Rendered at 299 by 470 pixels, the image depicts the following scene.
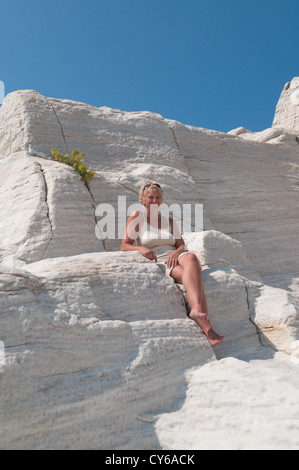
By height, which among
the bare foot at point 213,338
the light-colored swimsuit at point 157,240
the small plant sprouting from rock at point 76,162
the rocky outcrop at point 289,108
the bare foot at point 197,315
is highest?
the rocky outcrop at point 289,108

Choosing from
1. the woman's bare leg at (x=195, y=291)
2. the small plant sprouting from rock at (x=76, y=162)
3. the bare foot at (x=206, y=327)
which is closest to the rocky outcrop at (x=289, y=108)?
the small plant sprouting from rock at (x=76, y=162)

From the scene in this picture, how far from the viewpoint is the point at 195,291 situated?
14.1 feet

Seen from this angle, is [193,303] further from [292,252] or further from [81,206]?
[292,252]

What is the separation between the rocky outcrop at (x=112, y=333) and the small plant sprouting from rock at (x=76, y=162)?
190mm

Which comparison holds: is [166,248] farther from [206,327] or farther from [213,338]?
[213,338]

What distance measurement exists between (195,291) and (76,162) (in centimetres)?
434

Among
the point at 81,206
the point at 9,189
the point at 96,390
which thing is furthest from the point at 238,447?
the point at 9,189

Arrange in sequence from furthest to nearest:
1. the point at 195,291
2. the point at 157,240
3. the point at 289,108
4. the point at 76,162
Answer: the point at 289,108
the point at 76,162
the point at 157,240
the point at 195,291

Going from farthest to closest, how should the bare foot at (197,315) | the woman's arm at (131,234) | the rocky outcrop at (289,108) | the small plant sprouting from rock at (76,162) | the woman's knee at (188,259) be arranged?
the rocky outcrop at (289,108) → the small plant sprouting from rock at (76,162) → the woman's arm at (131,234) → the woman's knee at (188,259) → the bare foot at (197,315)

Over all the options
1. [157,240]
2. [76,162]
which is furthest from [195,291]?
[76,162]

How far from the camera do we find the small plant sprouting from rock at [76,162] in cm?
750

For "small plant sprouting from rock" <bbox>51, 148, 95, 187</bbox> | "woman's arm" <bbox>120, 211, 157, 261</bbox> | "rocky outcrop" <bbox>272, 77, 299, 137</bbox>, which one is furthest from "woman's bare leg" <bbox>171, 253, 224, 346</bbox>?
"rocky outcrop" <bbox>272, 77, 299, 137</bbox>

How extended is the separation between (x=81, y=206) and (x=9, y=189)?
1371mm

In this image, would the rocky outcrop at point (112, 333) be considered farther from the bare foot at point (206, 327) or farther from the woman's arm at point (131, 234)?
the woman's arm at point (131, 234)
